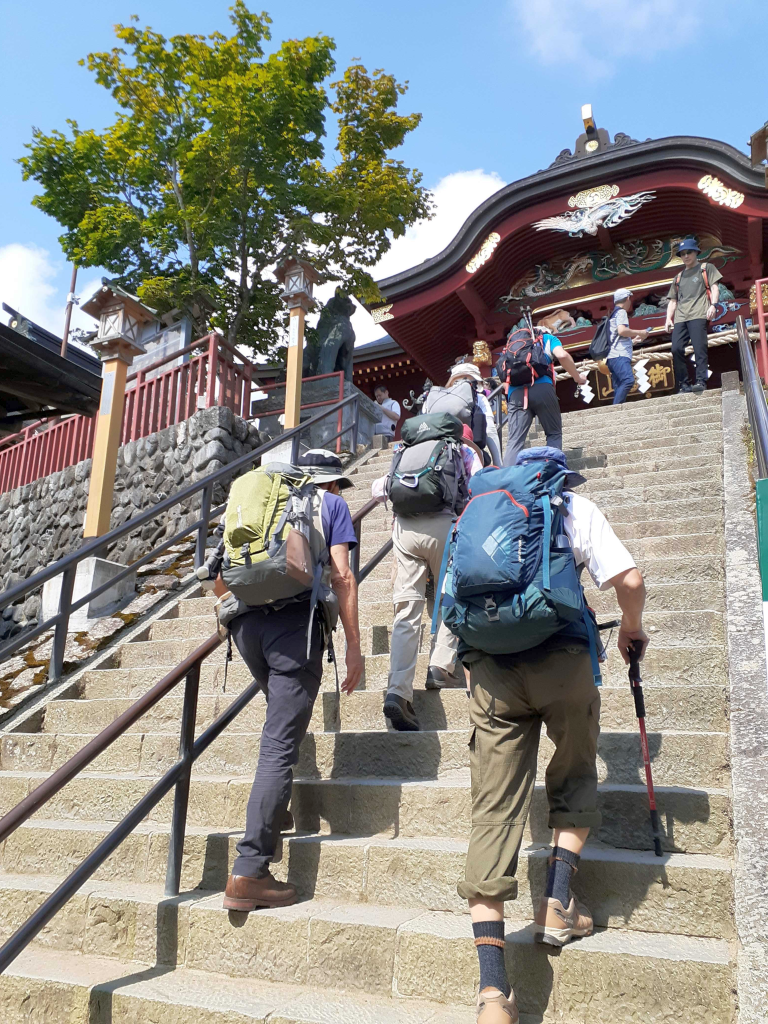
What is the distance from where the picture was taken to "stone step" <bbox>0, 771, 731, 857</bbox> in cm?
265

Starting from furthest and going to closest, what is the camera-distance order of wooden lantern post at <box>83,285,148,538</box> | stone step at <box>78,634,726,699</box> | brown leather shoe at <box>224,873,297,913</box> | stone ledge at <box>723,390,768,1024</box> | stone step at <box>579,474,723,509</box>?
wooden lantern post at <box>83,285,148,538</box> < stone step at <box>579,474,723,509</box> < stone step at <box>78,634,726,699</box> < brown leather shoe at <box>224,873,297,913</box> < stone ledge at <box>723,390,768,1024</box>

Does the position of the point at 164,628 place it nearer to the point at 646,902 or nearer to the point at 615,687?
the point at 615,687

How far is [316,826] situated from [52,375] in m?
6.29

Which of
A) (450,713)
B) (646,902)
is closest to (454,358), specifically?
(450,713)

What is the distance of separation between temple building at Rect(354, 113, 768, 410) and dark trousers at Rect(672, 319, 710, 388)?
2.70 metres

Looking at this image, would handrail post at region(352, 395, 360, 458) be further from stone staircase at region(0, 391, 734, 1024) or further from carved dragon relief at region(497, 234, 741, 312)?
stone staircase at region(0, 391, 734, 1024)

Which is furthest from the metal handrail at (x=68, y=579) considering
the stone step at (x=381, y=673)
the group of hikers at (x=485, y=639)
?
the group of hikers at (x=485, y=639)

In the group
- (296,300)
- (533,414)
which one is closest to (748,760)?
(533,414)

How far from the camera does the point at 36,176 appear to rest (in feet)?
40.4

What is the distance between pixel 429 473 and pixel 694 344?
20.9ft

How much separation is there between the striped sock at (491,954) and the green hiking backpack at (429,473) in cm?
203

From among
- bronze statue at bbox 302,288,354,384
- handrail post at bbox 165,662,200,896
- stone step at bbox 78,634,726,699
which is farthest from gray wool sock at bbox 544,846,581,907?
bronze statue at bbox 302,288,354,384

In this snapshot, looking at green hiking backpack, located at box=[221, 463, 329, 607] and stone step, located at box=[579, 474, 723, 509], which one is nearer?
green hiking backpack, located at box=[221, 463, 329, 607]

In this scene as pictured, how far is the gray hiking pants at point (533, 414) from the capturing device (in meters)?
6.30
